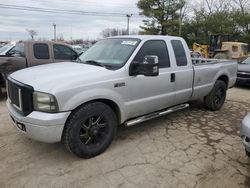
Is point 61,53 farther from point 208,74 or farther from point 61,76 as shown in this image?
point 61,76

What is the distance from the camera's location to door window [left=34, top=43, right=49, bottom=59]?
8.02 meters

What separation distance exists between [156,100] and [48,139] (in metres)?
2.11

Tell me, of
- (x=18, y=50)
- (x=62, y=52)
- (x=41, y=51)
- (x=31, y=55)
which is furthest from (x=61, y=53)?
(x=18, y=50)

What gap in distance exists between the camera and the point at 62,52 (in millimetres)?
8547

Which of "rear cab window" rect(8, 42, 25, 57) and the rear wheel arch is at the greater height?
"rear cab window" rect(8, 42, 25, 57)

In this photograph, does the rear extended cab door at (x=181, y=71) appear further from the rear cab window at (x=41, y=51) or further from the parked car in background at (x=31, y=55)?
the rear cab window at (x=41, y=51)

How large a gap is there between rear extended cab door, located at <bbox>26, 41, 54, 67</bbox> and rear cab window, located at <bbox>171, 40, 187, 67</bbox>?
181 inches

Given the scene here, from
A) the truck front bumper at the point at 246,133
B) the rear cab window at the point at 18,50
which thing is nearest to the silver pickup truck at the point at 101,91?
the truck front bumper at the point at 246,133

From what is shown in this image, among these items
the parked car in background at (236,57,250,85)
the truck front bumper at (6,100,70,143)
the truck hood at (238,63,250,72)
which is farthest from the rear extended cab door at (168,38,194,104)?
the truck hood at (238,63,250,72)

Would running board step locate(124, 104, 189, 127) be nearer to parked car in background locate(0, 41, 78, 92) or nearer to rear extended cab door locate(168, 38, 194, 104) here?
rear extended cab door locate(168, 38, 194, 104)

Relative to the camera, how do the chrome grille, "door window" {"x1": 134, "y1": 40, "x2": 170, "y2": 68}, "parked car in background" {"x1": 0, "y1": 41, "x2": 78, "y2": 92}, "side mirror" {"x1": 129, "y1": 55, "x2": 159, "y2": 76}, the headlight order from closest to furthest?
the headlight
the chrome grille
"side mirror" {"x1": 129, "y1": 55, "x2": 159, "y2": 76}
"door window" {"x1": 134, "y1": 40, "x2": 170, "y2": 68}
"parked car in background" {"x1": 0, "y1": 41, "x2": 78, "y2": 92}

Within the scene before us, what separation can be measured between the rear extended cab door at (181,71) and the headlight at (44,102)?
2.45m

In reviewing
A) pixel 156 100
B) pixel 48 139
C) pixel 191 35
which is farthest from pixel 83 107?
pixel 191 35

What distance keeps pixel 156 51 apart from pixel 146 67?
0.89 meters
